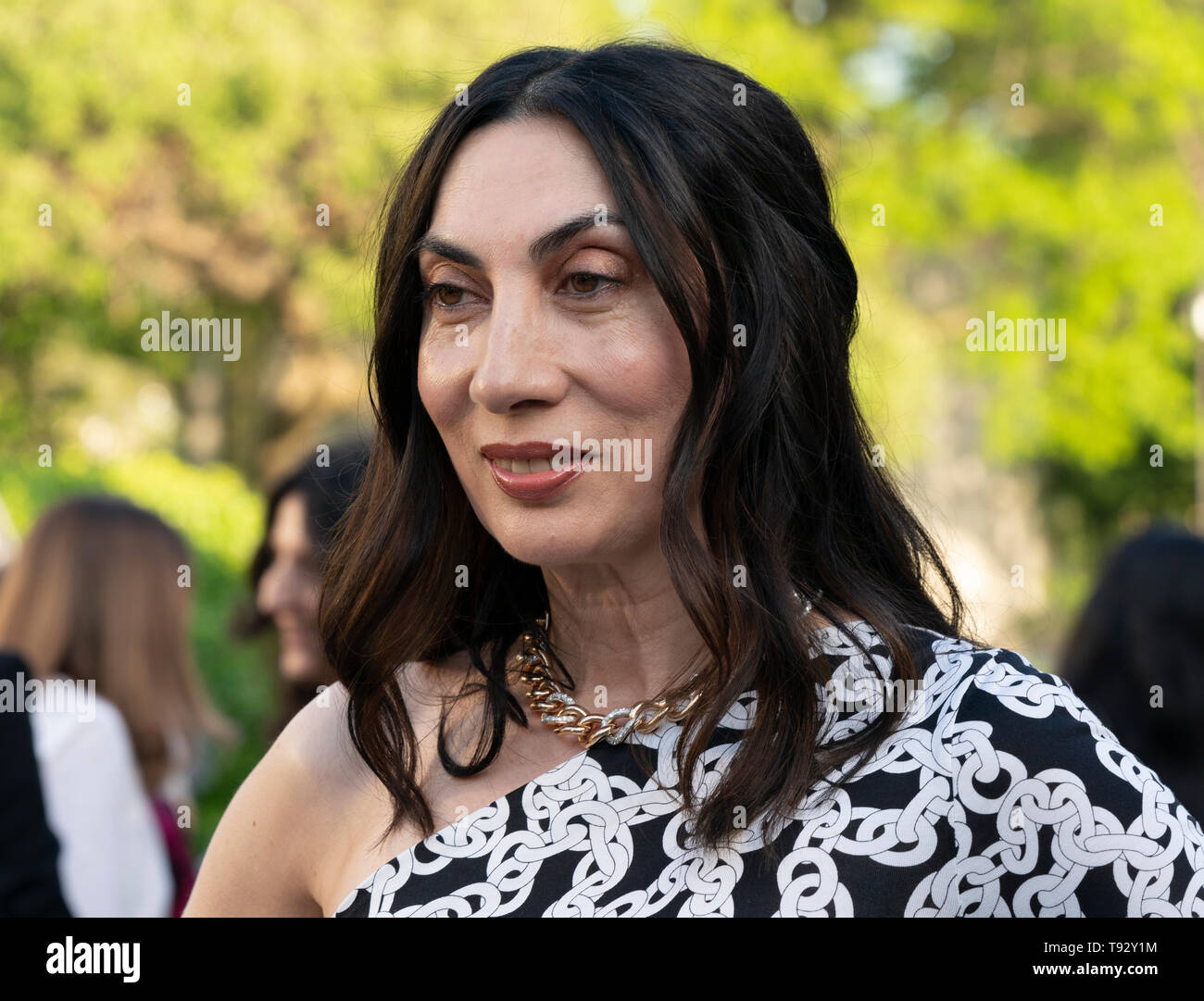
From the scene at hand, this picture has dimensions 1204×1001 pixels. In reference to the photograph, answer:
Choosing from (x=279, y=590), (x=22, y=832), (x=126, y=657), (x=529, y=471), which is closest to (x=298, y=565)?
(x=279, y=590)

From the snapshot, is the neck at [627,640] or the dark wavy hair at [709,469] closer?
the dark wavy hair at [709,469]

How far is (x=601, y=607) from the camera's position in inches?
86.0

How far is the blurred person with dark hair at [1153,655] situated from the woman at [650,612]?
1.43m

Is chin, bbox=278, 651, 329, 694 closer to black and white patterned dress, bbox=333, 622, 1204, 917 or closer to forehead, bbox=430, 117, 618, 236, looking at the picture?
black and white patterned dress, bbox=333, 622, 1204, 917

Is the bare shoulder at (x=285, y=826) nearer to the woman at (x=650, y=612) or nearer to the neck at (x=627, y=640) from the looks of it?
the woman at (x=650, y=612)

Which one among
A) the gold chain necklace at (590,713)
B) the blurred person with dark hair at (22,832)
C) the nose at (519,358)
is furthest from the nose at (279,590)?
the nose at (519,358)

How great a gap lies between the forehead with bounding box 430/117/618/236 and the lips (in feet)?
0.96

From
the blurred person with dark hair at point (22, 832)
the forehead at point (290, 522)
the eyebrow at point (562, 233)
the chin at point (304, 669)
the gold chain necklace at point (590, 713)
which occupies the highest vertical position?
the eyebrow at point (562, 233)

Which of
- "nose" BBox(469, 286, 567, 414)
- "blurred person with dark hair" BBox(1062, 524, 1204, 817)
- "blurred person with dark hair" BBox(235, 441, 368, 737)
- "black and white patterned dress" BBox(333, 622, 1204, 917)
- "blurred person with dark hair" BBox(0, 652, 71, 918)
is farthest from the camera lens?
"blurred person with dark hair" BBox(235, 441, 368, 737)

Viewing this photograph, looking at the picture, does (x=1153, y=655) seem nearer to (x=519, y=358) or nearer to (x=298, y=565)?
(x=519, y=358)

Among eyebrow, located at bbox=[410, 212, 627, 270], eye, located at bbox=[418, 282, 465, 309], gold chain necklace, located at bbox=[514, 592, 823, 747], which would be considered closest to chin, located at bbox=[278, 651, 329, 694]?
gold chain necklace, located at bbox=[514, 592, 823, 747]

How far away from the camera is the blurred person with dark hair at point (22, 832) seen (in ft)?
9.60

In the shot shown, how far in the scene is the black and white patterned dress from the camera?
5.83 ft

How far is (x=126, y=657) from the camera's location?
446 cm
